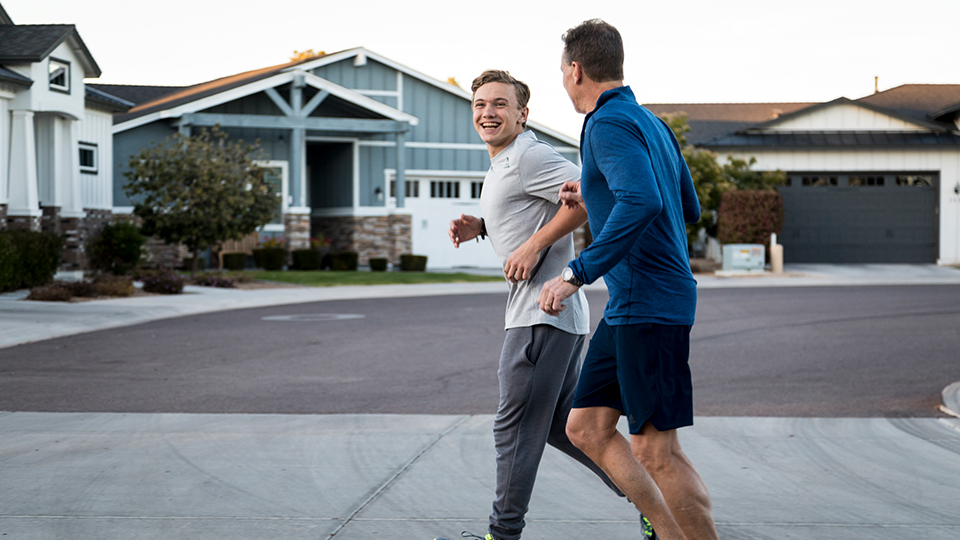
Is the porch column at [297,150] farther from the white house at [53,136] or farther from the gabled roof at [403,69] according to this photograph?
the white house at [53,136]

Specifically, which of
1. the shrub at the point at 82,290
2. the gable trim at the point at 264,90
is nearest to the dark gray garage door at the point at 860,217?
the gable trim at the point at 264,90

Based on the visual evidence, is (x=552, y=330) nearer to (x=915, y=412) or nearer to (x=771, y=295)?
(x=915, y=412)

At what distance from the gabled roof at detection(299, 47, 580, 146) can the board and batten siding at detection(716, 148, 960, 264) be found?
615 cm

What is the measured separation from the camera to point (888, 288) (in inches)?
820

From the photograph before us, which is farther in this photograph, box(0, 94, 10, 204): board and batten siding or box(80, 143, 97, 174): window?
box(80, 143, 97, 174): window

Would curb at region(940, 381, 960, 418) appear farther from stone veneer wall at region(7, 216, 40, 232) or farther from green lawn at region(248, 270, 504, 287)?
stone veneer wall at region(7, 216, 40, 232)

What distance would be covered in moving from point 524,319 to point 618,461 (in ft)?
2.26

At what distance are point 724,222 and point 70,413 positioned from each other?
22.2m

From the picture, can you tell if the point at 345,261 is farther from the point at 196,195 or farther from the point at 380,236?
the point at 196,195

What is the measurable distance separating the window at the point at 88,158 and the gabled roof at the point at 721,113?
64.4ft

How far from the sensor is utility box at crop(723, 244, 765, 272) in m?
25.9

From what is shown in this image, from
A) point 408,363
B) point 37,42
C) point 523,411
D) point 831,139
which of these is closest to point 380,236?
point 37,42

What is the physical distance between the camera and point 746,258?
26.0 m

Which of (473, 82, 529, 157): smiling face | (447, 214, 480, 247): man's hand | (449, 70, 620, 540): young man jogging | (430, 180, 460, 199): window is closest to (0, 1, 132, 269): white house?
(430, 180, 460, 199): window
